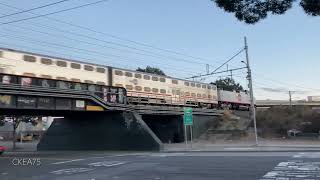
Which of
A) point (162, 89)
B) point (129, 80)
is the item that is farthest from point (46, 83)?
point (162, 89)

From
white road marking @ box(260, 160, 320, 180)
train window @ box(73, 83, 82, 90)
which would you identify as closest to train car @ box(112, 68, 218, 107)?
train window @ box(73, 83, 82, 90)

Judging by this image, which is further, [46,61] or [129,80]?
[129,80]

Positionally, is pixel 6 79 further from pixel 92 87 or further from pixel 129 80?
pixel 129 80

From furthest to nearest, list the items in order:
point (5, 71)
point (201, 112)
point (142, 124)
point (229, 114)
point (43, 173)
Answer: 1. point (229, 114)
2. point (201, 112)
3. point (142, 124)
4. point (5, 71)
5. point (43, 173)

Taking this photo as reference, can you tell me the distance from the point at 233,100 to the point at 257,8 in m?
63.3

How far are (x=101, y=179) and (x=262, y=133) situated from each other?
41.6m

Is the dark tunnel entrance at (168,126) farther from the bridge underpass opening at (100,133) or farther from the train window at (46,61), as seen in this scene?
the train window at (46,61)

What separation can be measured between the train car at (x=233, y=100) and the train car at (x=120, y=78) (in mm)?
2185

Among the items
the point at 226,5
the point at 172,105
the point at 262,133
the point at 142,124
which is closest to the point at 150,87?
the point at 172,105

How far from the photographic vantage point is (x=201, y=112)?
61.9 meters

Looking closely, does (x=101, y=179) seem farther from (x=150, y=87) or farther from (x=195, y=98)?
(x=195, y=98)

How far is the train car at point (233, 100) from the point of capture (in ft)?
235

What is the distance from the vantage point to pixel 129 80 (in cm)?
5081

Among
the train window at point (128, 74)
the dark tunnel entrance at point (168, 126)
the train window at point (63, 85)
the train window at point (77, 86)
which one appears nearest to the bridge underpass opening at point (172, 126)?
the dark tunnel entrance at point (168, 126)
